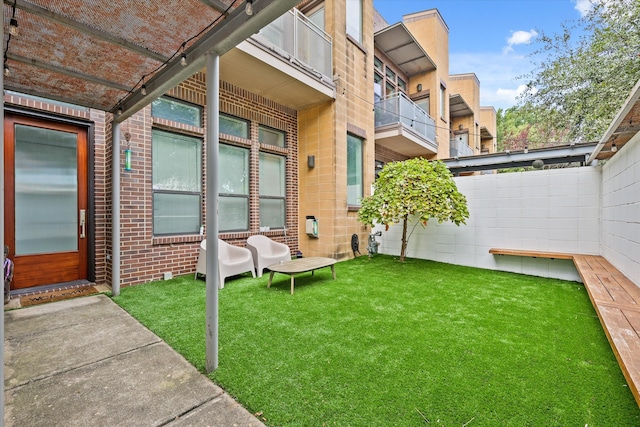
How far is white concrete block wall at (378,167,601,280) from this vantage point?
489 cm

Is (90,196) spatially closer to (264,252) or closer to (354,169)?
(264,252)

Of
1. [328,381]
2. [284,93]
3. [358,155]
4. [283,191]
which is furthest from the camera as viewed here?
[358,155]

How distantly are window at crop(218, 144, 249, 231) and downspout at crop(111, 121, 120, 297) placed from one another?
1841 mm

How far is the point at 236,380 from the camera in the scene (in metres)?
2.06

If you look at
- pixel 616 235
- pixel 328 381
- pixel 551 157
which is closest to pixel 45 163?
pixel 328 381

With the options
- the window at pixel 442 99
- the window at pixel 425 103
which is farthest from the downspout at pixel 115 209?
the window at pixel 442 99

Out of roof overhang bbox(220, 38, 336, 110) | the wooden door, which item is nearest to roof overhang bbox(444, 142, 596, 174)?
roof overhang bbox(220, 38, 336, 110)

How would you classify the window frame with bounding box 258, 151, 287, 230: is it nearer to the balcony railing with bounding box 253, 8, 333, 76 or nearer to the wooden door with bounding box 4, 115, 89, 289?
the balcony railing with bounding box 253, 8, 333, 76

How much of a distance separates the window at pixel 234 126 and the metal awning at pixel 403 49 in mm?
6135

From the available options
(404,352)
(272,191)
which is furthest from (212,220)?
(272,191)

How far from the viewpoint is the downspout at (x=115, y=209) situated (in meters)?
4.03

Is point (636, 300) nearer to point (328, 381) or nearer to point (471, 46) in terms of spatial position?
point (328, 381)

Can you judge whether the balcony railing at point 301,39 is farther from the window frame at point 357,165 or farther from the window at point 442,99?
the window at point 442,99

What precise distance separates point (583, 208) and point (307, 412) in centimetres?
572
